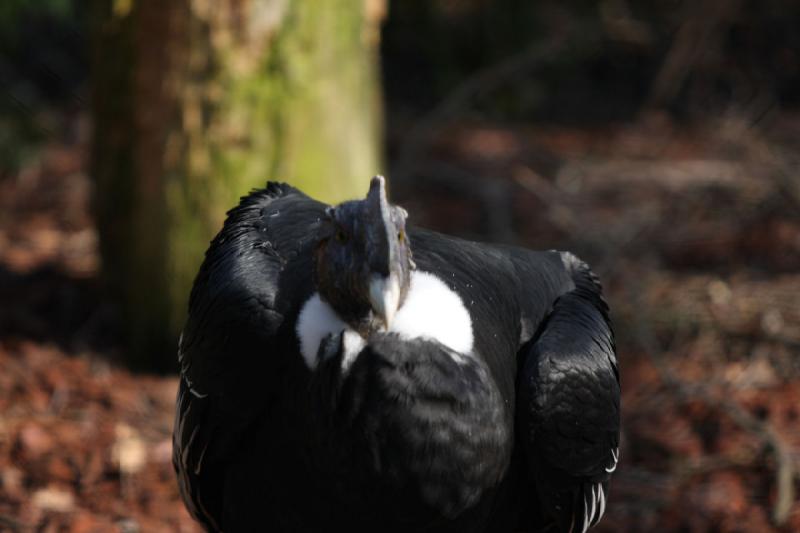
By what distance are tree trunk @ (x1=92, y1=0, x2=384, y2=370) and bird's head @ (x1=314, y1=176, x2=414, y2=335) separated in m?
2.78

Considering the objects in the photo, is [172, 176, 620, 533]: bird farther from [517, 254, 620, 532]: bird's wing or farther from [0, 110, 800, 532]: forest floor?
[0, 110, 800, 532]: forest floor

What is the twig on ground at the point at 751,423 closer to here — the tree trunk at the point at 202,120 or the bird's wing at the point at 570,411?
the bird's wing at the point at 570,411

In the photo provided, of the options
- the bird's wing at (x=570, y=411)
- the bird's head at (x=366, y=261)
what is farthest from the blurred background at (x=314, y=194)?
the bird's head at (x=366, y=261)

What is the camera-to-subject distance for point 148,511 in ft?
17.4

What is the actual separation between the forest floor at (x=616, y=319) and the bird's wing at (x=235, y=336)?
4.11ft

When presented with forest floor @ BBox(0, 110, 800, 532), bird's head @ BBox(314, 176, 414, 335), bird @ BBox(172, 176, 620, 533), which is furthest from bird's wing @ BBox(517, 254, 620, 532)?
forest floor @ BBox(0, 110, 800, 532)

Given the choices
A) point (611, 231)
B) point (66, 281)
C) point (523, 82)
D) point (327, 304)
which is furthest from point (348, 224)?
point (523, 82)

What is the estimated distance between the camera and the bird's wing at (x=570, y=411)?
3.70 m

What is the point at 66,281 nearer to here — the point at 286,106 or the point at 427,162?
the point at 286,106

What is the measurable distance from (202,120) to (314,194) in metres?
0.73

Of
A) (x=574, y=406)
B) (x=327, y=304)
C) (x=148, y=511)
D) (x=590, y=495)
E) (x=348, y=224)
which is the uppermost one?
(x=348, y=224)

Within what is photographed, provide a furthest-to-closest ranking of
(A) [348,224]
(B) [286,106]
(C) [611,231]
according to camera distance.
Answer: (C) [611,231] → (B) [286,106] → (A) [348,224]

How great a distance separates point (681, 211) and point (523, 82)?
3.33 metres

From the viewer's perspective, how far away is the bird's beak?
3.16 m
